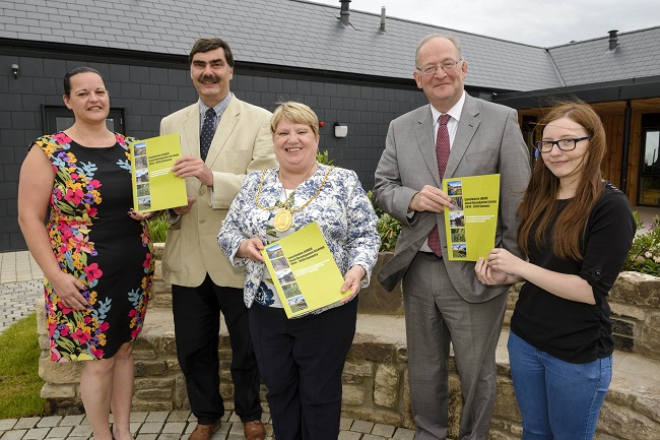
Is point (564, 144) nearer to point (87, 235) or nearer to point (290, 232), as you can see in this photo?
point (290, 232)

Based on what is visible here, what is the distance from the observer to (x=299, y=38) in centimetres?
1147

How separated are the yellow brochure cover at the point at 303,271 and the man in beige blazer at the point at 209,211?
0.68 meters

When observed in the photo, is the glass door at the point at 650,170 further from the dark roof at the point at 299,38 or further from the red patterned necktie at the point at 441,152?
the red patterned necktie at the point at 441,152

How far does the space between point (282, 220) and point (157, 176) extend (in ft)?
2.52

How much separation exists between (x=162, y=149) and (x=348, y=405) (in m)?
2.06

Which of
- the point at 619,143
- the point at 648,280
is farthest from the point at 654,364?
the point at 619,143

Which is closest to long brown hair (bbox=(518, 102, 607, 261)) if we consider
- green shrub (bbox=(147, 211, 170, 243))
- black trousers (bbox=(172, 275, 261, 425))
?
black trousers (bbox=(172, 275, 261, 425))

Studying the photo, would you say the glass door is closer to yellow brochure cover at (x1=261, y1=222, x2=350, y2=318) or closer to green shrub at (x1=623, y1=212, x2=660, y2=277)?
green shrub at (x1=623, y1=212, x2=660, y2=277)

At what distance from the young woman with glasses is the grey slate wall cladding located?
28.3 ft

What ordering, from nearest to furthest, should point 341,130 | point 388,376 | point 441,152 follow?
point 441,152 < point 388,376 < point 341,130

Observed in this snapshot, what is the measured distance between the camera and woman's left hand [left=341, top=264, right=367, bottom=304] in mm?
2100

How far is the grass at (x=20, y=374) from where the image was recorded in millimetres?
3389

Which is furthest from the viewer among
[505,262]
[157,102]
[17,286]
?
[157,102]

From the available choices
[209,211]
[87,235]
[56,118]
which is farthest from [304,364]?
[56,118]
